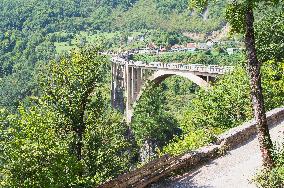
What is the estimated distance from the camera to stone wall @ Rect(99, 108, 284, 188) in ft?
39.4

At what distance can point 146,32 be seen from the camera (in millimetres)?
180875

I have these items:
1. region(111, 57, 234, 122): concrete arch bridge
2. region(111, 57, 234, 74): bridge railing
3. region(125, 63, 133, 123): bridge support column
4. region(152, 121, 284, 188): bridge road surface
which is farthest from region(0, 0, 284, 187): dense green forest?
region(111, 57, 234, 74): bridge railing

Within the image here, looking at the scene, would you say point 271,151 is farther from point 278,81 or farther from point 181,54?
point 181,54

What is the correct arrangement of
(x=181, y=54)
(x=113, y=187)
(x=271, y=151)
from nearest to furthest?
(x=271, y=151), (x=113, y=187), (x=181, y=54)

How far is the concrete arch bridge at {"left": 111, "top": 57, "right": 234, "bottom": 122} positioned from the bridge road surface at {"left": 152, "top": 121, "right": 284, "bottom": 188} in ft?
83.2

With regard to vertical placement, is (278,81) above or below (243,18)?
below

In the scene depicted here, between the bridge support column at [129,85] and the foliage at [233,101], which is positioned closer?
the foliage at [233,101]

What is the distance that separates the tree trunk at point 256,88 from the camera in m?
9.95

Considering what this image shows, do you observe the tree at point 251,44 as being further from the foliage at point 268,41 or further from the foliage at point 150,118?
the foliage at point 150,118

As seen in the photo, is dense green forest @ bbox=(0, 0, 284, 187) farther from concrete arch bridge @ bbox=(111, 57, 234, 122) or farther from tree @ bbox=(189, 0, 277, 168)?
concrete arch bridge @ bbox=(111, 57, 234, 122)

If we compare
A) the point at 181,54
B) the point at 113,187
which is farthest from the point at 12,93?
the point at 113,187

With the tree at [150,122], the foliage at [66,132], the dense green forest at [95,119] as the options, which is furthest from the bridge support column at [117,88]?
the foliage at [66,132]

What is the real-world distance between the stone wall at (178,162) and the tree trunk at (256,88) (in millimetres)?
3762

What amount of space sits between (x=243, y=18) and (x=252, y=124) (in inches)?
376
